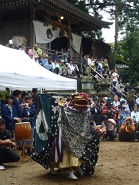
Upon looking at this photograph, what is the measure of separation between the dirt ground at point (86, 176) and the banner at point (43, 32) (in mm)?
10845

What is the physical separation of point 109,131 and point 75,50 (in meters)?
11.0

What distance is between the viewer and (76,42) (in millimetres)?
21594

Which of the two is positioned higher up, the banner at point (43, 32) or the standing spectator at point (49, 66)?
the banner at point (43, 32)

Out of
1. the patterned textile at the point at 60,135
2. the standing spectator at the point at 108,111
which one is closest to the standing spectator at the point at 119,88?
the standing spectator at the point at 108,111

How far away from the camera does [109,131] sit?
11.6 m

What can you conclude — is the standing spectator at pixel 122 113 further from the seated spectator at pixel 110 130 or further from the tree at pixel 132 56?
the tree at pixel 132 56

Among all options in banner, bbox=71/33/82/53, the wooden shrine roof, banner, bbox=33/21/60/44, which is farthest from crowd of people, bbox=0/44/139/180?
the wooden shrine roof

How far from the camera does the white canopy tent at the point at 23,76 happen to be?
7188 millimetres

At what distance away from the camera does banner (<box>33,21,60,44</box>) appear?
57.8 feet

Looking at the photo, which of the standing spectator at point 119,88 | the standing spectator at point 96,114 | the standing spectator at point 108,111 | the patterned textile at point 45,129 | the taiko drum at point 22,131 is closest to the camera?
the patterned textile at point 45,129

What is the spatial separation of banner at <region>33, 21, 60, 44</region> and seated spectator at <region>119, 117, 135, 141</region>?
26.6 feet

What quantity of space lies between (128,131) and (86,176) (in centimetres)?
565

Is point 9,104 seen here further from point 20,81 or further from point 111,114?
point 111,114

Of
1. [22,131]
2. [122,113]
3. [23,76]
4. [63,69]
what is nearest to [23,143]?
[22,131]
